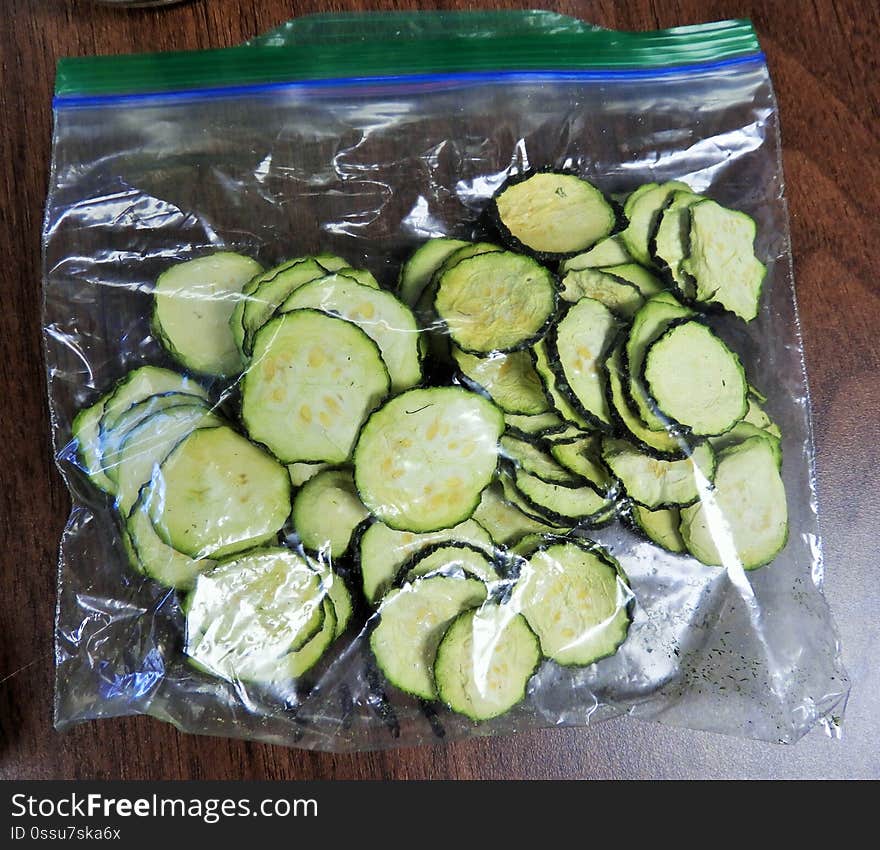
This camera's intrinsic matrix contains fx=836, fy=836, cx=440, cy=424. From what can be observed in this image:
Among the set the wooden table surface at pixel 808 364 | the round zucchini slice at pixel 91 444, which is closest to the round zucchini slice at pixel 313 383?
the round zucchini slice at pixel 91 444

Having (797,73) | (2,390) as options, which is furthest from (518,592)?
(797,73)

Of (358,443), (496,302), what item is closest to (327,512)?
(358,443)

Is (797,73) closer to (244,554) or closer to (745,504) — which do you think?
(745,504)

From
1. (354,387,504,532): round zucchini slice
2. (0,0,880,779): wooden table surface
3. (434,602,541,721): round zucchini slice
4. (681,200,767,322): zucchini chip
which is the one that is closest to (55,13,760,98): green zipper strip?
(0,0,880,779): wooden table surface

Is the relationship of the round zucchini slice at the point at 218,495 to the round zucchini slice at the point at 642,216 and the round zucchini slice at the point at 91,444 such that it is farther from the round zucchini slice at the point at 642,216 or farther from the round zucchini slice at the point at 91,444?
the round zucchini slice at the point at 642,216

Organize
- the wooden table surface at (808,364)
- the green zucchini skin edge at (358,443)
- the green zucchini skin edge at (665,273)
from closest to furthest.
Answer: the green zucchini skin edge at (358,443) → the green zucchini skin edge at (665,273) → the wooden table surface at (808,364)

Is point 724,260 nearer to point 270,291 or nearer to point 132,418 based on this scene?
point 270,291
